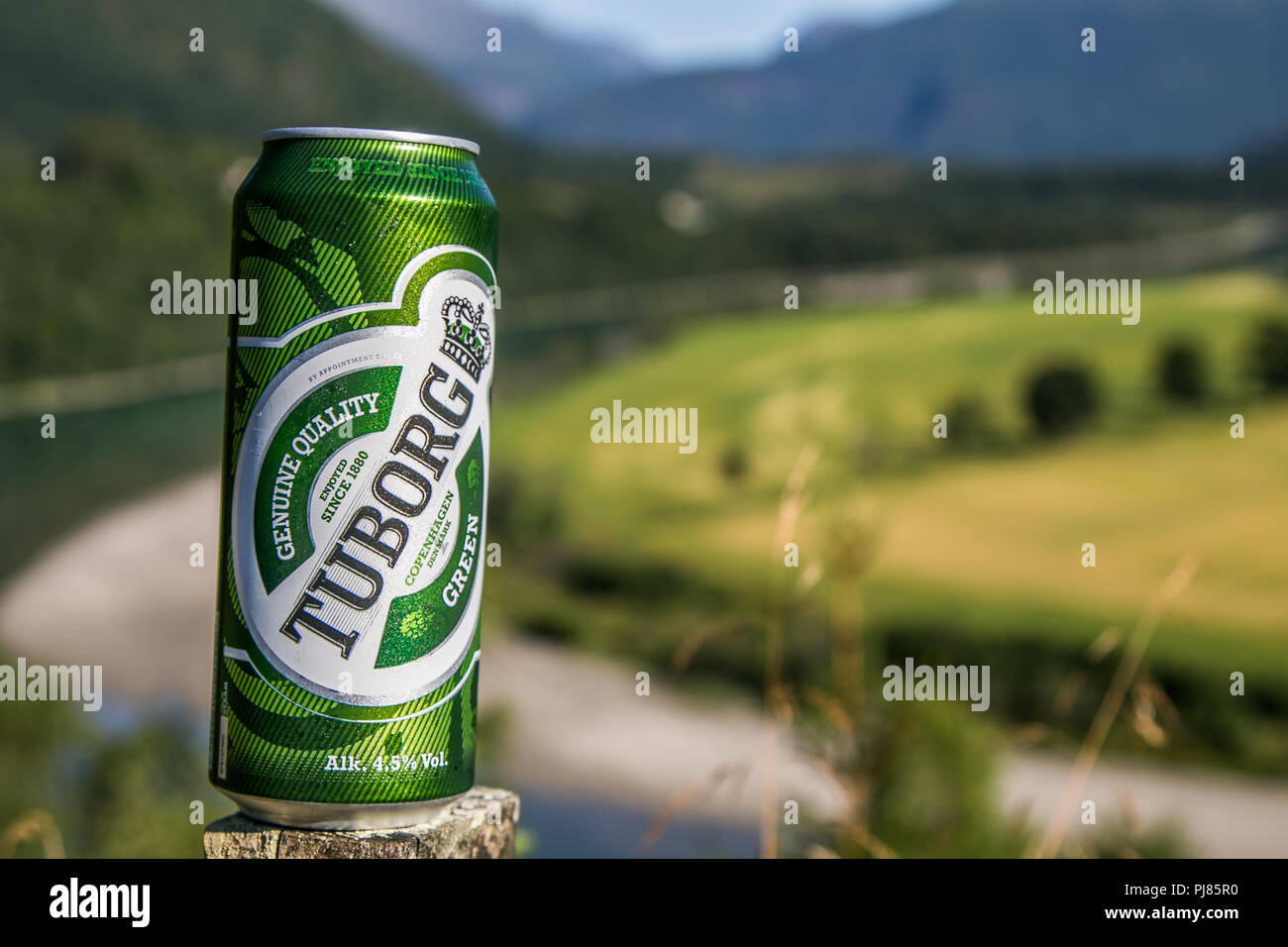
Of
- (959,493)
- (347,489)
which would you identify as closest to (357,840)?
(347,489)

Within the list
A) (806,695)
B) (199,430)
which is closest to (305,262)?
(806,695)

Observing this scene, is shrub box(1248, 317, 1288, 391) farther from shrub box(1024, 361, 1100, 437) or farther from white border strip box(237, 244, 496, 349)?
white border strip box(237, 244, 496, 349)

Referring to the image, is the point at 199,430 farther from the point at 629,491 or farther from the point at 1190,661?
the point at 1190,661

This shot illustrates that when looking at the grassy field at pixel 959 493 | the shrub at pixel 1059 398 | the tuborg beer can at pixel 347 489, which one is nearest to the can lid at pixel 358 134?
the tuborg beer can at pixel 347 489

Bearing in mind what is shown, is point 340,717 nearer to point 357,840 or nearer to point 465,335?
point 357,840

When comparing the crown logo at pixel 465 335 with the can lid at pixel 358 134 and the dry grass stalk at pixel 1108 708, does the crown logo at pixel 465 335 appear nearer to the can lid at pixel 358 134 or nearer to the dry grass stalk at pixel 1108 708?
the can lid at pixel 358 134

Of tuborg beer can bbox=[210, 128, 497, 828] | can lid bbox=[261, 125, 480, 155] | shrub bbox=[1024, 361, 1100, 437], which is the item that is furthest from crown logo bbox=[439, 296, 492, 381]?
shrub bbox=[1024, 361, 1100, 437]

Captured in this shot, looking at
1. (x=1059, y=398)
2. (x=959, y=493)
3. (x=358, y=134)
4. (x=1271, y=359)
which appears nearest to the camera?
(x=358, y=134)
